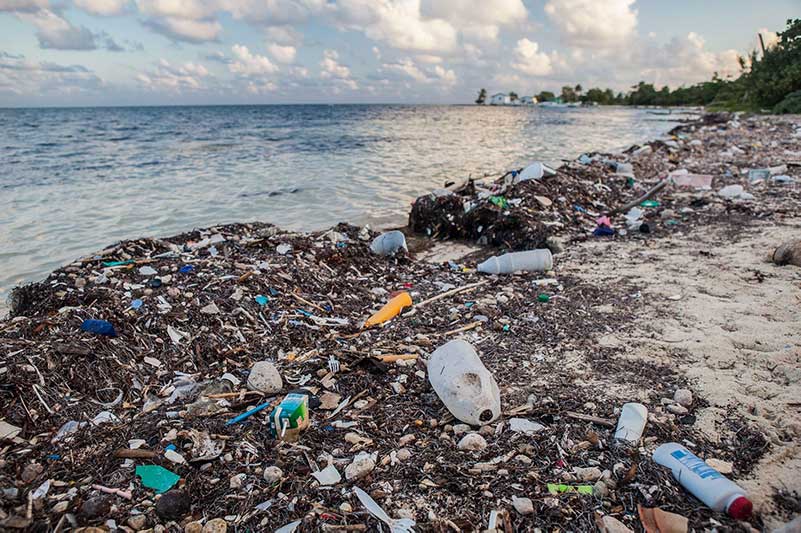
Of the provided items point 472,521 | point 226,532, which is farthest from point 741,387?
point 226,532

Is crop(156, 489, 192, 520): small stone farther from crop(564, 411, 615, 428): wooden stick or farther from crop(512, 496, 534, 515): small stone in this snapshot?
crop(564, 411, 615, 428): wooden stick

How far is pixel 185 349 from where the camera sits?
121 inches

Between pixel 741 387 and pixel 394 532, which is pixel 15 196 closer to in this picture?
pixel 394 532

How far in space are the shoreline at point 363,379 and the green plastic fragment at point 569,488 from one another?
3 cm

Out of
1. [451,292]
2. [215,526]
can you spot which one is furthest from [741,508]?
[451,292]

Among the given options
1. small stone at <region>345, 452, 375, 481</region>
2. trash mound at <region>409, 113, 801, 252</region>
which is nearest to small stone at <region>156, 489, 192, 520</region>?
small stone at <region>345, 452, 375, 481</region>

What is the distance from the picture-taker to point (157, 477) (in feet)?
6.55

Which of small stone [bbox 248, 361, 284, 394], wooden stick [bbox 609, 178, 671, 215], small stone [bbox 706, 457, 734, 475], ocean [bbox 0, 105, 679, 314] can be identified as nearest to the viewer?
small stone [bbox 706, 457, 734, 475]

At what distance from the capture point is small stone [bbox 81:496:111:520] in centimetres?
179

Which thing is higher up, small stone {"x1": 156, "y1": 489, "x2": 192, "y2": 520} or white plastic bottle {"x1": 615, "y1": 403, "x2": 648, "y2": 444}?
white plastic bottle {"x1": 615, "y1": 403, "x2": 648, "y2": 444}

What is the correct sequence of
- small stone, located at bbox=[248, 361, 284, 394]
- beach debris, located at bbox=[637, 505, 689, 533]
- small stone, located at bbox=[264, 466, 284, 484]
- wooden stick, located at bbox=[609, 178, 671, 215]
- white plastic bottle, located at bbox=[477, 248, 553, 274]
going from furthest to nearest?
1. wooden stick, located at bbox=[609, 178, 671, 215]
2. white plastic bottle, located at bbox=[477, 248, 553, 274]
3. small stone, located at bbox=[248, 361, 284, 394]
4. small stone, located at bbox=[264, 466, 284, 484]
5. beach debris, located at bbox=[637, 505, 689, 533]

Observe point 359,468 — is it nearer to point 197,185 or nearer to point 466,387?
point 466,387

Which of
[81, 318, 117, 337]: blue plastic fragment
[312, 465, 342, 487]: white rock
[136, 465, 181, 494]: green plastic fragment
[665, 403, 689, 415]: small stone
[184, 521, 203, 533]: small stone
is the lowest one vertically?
[184, 521, 203, 533]: small stone

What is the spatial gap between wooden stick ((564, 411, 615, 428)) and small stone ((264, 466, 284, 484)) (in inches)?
57.0
